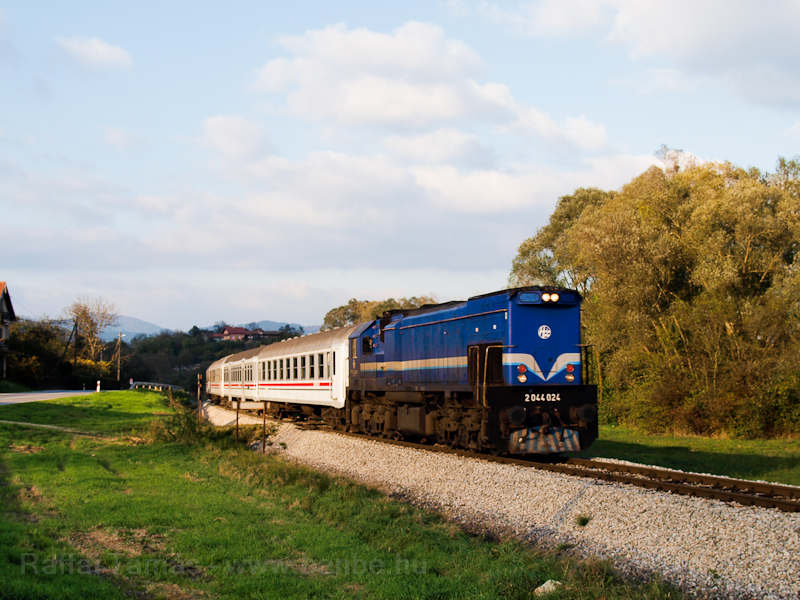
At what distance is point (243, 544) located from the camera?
866 centimetres

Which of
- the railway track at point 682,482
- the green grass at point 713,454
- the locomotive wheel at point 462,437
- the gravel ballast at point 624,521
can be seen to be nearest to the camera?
the gravel ballast at point 624,521

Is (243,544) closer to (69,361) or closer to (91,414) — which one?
(91,414)

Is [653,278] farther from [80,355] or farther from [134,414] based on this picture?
[80,355]

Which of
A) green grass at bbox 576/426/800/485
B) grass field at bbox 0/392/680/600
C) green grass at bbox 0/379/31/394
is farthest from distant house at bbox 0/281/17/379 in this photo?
green grass at bbox 576/426/800/485

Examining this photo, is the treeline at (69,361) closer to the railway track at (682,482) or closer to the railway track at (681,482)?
the railway track at (681,482)

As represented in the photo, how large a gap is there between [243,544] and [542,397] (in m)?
8.02

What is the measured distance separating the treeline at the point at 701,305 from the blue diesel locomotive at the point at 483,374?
10266 millimetres

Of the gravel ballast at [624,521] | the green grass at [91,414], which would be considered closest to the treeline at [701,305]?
the gravel ballast at [624,521]

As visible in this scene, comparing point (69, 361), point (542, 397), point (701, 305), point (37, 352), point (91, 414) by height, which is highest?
point (701, 305)

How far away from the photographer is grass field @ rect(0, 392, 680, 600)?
22.5ft

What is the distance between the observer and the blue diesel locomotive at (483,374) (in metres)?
14.5

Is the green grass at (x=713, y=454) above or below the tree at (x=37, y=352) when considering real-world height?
below

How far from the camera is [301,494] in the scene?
1231 cm

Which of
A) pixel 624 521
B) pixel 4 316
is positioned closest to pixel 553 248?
pixel 624 521
